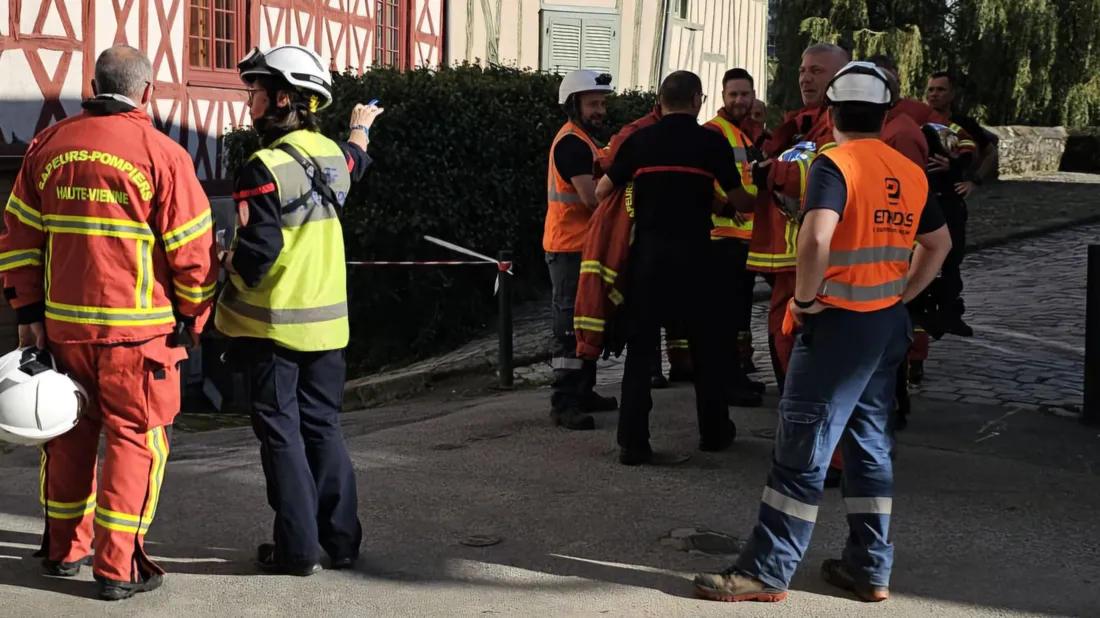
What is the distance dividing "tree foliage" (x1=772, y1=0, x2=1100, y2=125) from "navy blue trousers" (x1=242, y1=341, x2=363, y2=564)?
70.0ft

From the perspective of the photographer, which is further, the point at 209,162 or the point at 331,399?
the point at 209,162

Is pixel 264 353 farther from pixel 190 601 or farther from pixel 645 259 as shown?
pixel 645 259

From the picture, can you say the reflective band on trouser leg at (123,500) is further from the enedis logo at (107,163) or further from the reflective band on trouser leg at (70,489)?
the enedis logo at (107,163)

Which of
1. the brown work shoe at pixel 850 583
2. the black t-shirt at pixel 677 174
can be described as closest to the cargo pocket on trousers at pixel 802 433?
the brown work shoe at pixel 850 583

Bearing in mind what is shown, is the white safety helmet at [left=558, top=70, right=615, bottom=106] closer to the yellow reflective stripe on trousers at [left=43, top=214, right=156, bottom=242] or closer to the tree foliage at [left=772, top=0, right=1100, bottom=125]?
the yellow reflective stripe on trousers at [left=43, top=214, right=156, bottom=242]

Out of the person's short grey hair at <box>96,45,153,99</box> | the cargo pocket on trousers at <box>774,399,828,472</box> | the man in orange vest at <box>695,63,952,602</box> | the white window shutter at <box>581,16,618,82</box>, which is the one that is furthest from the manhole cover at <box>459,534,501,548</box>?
the white window shutter at <box>581,16,618,82</box>

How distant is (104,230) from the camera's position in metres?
4.49

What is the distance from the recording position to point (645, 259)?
633cm

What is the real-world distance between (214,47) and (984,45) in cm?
1654

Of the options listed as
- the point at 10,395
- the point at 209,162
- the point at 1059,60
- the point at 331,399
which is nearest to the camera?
the point at 10,395

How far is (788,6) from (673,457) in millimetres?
22137

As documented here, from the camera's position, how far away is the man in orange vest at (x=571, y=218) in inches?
282

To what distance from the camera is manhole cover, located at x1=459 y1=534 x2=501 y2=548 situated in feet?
17.4

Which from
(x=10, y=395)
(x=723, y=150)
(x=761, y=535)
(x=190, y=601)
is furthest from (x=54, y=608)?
(x=723, y=150)
